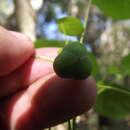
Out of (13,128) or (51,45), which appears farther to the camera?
(51,45)

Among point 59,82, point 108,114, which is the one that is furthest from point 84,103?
point 108,114

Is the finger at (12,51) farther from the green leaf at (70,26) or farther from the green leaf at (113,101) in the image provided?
the green leaf at (113,101)

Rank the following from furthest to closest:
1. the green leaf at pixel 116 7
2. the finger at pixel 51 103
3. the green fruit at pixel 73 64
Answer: the green leaf at pixel 116 7
the finger at pixel 51 103
the green fruit at pixel 73 64

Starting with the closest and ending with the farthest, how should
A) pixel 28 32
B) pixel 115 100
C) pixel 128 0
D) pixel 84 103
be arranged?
pixel 84 103 → pixel 128 0 → pixel 115 100 → pixel 28 32

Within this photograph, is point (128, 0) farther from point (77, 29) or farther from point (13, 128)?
point (13, 128)

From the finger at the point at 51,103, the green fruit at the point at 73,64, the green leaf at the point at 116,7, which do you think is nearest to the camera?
the green fruit at the point at 73,64

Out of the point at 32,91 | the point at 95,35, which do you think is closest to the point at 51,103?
the point at 32,91

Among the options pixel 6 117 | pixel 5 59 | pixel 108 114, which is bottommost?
pixel 108 114

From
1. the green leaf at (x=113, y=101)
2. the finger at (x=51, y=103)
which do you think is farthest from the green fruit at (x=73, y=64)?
the green leaf at (x=113, y=101)
